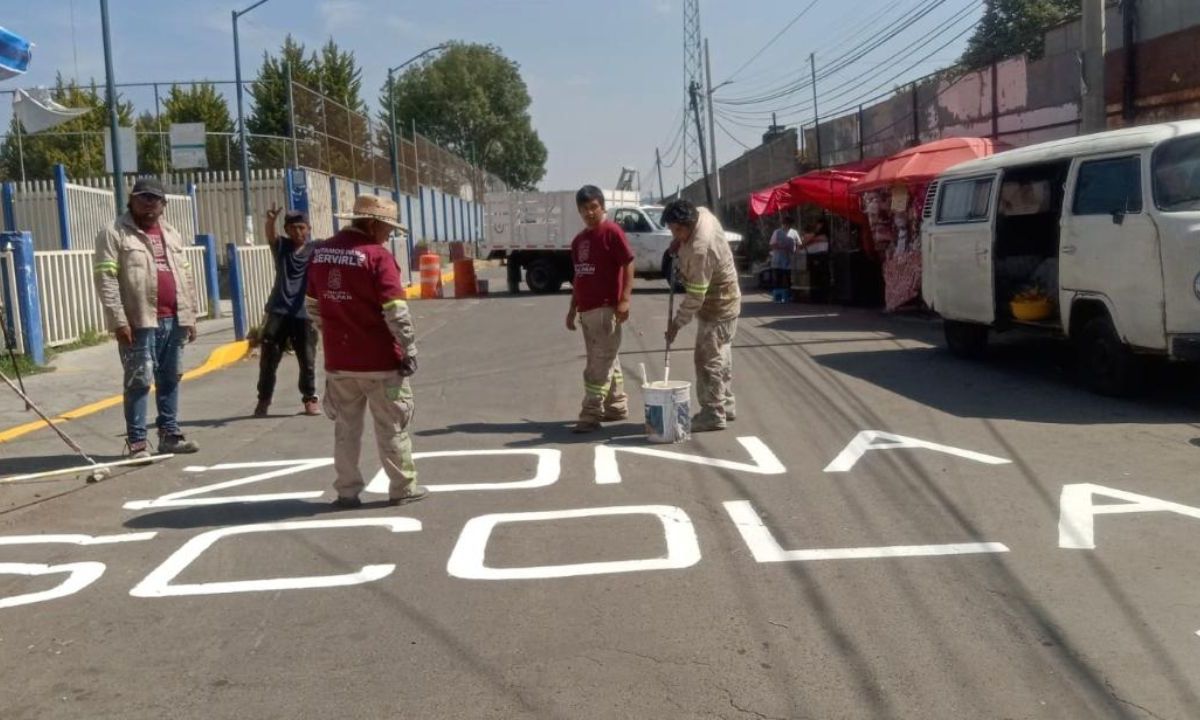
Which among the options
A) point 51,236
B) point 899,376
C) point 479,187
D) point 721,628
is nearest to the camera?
point 721,628

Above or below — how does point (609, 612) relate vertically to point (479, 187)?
below

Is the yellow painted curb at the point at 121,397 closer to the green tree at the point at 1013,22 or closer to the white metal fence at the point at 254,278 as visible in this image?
the white metal fence at the point at 254,278

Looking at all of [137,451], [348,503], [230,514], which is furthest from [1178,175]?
[137,451]

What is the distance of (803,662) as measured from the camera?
448 cm

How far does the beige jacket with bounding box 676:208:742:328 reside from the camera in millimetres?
8828

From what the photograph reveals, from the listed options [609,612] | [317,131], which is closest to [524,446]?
[609,612]

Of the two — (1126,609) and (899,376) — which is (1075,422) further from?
(1126,609)

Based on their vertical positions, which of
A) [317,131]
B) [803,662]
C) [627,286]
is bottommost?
[803,662]

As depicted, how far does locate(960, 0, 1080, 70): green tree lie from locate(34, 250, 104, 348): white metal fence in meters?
34.9

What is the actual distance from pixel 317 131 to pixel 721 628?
99.4ft

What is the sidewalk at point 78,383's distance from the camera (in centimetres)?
1078

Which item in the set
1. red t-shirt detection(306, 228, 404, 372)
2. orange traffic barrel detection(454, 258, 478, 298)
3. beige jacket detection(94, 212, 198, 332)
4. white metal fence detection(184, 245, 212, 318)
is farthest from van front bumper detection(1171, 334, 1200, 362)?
orange traffic barrel detection(454, 258, 478, 298)

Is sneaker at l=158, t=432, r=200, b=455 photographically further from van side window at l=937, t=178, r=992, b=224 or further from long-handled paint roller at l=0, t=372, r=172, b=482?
van side window at l=937, t=178, r=992, b=224

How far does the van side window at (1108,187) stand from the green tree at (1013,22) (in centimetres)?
3534
